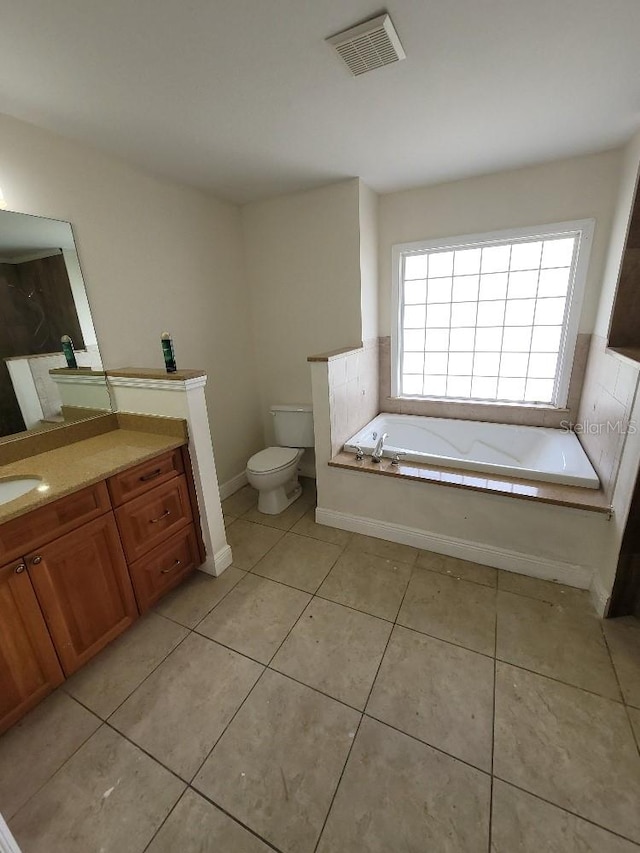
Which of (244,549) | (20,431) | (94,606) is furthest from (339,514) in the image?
(20,431)

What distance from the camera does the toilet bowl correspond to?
2426 millimetres

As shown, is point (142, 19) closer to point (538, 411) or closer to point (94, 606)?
point (94, 606)

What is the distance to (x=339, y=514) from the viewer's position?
2.36 metres

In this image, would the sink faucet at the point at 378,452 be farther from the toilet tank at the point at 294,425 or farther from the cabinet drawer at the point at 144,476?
the cabinet drawer at the point at 144,476

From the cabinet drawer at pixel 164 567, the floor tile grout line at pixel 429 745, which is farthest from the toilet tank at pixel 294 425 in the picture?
the floor tile grout line at pixel 429 745

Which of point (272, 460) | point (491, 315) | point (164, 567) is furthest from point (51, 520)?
point (491, 315)

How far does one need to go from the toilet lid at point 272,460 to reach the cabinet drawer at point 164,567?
0.66 metres

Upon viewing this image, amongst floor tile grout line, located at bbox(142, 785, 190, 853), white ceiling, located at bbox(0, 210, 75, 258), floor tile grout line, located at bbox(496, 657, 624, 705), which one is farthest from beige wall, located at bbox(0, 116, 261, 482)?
floor tile grout line, located at bbox(496, 657, 624, 705)

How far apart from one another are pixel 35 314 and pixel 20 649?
4.55ft

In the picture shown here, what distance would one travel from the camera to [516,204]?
7.59ft

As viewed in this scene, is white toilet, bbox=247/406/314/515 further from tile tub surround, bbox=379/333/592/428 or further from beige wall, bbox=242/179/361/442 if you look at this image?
tile tub surround, bbox=379/333/592/428

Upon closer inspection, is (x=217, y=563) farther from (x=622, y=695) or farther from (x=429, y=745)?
(x=622, y=695)

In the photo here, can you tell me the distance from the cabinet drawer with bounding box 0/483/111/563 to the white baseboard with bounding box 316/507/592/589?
1376 millimetres

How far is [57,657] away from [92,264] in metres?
1.82
